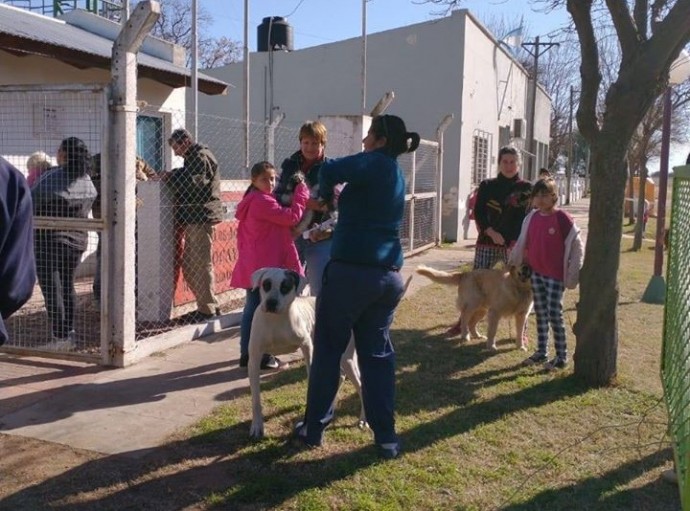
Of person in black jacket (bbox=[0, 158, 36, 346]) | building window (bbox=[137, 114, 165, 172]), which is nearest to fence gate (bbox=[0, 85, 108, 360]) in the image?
building window (bbox=[137, 114, 165, 172])

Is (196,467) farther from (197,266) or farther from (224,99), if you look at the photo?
(224,99)

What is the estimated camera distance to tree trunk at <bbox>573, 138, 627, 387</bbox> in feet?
17.3

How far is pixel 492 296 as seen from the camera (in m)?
6.41

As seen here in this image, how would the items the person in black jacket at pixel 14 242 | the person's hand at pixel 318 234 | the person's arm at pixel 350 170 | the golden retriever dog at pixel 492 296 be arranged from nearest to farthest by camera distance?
1. the person in black jacket at pixel 14 242
2. the person's arm at pixel 350 170
3. the person's hand at pixel 318 234
4. the golden retriever dog at pixel 492 296

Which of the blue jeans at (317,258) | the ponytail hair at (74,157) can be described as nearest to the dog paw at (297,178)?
the blue jeans at (317,258)

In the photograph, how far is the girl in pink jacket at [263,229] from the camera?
5.30m

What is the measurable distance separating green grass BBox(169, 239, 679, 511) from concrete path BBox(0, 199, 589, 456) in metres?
0.26

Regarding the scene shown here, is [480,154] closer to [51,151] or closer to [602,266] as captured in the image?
[51,151]

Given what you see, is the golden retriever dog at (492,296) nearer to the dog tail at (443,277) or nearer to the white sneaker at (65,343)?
the dog tail at (443,277)

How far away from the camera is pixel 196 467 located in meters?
3.84

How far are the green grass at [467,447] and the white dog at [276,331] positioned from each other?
319 millimetres

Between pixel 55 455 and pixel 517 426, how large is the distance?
2797 millimetres

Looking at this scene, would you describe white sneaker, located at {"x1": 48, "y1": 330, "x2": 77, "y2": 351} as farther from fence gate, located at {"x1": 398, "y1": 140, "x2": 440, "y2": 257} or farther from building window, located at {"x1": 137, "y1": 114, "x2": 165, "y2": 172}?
fence gate, located at {"x1": 398, "y1": 140, "x2": 440, "y2": 257}

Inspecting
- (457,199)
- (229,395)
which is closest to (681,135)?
(457,199)
